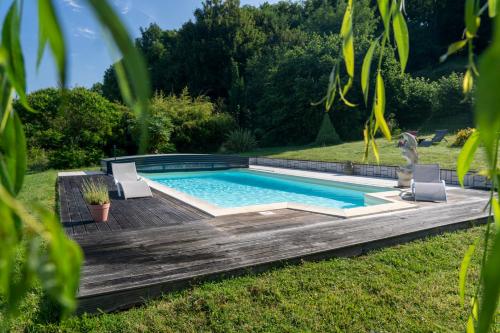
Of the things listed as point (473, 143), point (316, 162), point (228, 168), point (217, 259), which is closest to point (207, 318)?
point (217, 259)

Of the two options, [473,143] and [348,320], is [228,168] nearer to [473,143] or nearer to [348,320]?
[348,320]

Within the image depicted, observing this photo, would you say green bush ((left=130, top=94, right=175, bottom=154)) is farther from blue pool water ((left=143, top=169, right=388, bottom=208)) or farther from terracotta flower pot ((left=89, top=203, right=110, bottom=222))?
terracotta flower pot ((left=89, top=203, right=110, bottom=222))

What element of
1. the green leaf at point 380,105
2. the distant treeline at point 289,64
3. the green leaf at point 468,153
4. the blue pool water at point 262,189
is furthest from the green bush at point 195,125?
the green leaf at point 468,153

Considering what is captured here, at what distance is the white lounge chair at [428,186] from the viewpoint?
7754 millimetres

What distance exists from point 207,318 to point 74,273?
324cm

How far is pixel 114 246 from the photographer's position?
16.2 ft

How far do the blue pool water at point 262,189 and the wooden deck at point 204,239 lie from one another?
8.39ft

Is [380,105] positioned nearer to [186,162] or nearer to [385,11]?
[385,11]

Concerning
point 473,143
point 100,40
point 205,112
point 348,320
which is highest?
point 205,112

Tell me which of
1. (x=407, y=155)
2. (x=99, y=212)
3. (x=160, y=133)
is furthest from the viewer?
(x=160, y=133)

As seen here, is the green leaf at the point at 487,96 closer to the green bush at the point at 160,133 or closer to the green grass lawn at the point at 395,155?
the green grass lawn at the point at 395,155

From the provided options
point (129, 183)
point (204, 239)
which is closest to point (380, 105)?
point (204, 239)

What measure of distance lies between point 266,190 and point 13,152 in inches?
483

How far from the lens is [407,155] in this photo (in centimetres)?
978
